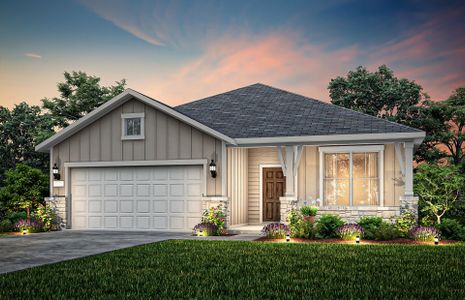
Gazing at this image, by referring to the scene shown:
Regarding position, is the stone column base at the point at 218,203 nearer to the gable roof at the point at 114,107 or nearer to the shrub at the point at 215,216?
the shrub at the point at 215,216

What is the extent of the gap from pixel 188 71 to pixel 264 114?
5.97 metres

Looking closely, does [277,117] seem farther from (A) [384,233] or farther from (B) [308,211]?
(A) [384,233]

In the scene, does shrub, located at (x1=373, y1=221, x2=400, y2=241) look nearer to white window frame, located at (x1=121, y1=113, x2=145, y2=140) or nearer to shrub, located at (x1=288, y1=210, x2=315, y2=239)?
shrub, located at (x1=288, y1=210, x2=315, y2=239)

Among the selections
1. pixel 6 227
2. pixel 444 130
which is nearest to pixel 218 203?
pixel 6 227

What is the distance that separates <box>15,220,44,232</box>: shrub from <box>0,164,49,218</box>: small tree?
1.57 meters

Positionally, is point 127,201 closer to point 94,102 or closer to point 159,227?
point 159,227

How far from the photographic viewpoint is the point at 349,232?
48.3 feet

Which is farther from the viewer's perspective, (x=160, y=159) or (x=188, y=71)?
(x=188, y=71)

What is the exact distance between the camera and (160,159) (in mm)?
18109

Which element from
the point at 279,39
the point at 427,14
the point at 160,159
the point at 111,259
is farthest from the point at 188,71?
the point at 111,259

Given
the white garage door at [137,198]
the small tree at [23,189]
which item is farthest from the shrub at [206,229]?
the small tree at [23,189]

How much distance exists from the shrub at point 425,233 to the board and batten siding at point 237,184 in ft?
19.6

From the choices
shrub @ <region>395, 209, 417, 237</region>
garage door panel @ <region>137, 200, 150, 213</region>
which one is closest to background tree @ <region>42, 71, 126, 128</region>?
garage door panel @ <region>137, 200, 150, 213</region>

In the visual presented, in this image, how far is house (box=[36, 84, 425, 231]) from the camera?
17.0 m
